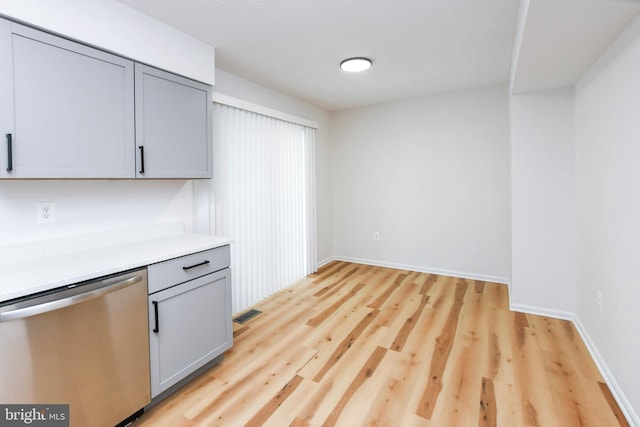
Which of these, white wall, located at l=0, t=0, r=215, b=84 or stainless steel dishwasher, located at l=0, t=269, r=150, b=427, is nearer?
stainless steel dishwasher, located at l=0, t=269, r=150, b=427

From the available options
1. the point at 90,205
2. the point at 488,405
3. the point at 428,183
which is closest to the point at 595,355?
the point at 488,405

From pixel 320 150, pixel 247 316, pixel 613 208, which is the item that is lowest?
pixel 247 316

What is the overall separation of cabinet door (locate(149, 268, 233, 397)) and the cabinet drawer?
4cm

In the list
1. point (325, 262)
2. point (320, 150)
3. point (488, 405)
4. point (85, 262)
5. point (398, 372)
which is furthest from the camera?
point (325, 262)

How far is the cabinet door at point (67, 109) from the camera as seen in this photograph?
1491 mm

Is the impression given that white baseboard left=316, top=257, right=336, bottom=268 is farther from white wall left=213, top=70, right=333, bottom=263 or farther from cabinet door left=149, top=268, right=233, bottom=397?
cabinet door left=149, top=268, right=233, bottom=397

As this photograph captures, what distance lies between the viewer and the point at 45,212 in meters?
1.83

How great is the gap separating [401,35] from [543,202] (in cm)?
200

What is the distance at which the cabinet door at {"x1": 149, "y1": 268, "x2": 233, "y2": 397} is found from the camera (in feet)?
5.76

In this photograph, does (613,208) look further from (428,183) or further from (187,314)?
(187,314)

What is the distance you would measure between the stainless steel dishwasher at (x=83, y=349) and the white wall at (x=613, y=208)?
105 inches

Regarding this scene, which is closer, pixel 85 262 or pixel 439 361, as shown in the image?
pixel 85 262
